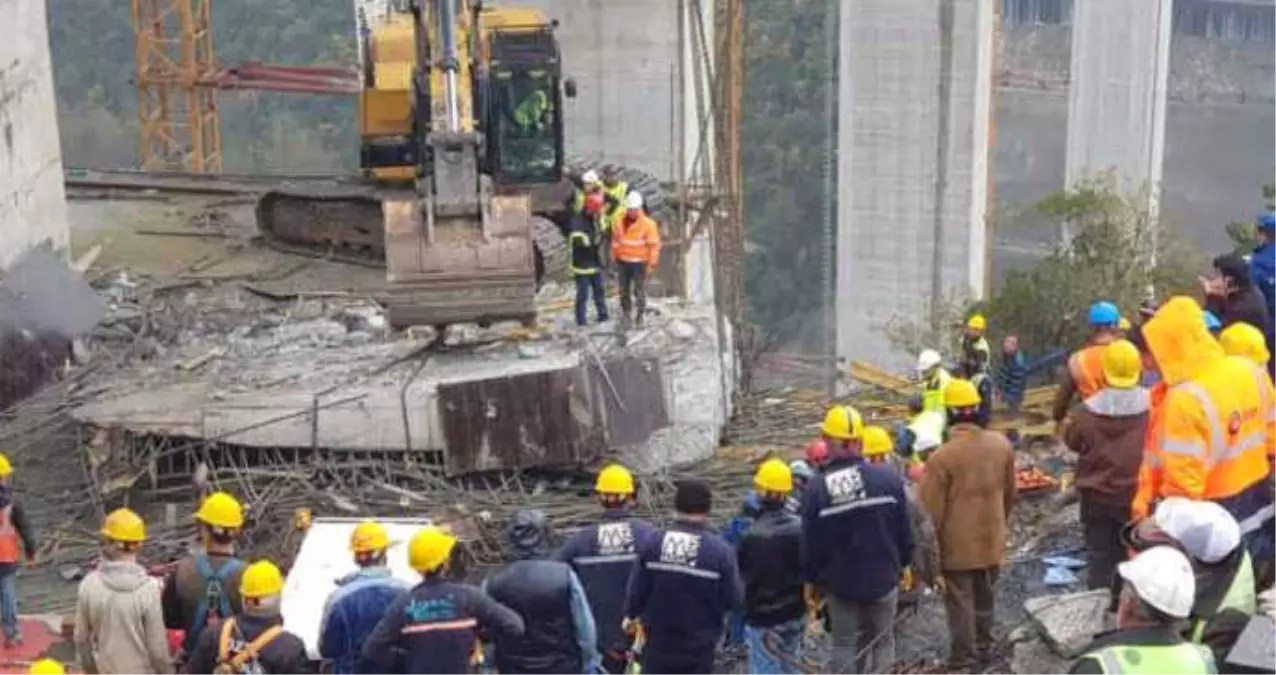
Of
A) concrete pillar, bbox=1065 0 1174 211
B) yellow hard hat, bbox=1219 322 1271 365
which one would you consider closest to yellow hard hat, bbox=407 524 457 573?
yellow hard hat, bbox=1219 322 1271 365

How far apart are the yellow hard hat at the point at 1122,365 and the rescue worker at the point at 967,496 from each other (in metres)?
0.63

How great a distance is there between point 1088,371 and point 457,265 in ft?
20.4

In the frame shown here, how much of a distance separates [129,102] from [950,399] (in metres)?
67.4

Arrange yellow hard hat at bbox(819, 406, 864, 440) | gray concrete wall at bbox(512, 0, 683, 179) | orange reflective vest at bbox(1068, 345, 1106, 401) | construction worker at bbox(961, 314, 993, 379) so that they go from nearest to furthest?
1. yellow hard hat at bbox(819, 406, 864, 440)
2. orange reflective vest at bbox(1068, 345, 1106, 401)
3. construction worker at bbox(961, 314, 993, 379)
4. gray concrete wall at bbox(512, 0, 683, 179)

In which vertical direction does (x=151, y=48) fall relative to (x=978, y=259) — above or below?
above

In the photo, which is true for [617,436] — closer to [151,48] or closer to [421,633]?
[421,633]

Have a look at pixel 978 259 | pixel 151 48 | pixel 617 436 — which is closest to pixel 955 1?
pixel 978 259

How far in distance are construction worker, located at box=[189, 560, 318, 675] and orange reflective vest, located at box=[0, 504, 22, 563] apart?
3752 millimetres

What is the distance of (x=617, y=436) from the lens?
1479 centimetres

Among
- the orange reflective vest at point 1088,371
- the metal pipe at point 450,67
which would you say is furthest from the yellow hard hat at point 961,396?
the metal pipe at point 450,67

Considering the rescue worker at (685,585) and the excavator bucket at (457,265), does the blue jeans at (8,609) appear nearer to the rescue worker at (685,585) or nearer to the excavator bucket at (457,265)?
the excavator bucket at (457,265)

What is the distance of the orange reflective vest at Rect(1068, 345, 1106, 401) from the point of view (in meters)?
9.66

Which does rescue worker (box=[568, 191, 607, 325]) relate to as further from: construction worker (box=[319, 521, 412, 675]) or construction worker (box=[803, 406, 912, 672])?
construction worker (box=[319, 521, 412, 675])

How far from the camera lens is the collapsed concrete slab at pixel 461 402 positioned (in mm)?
14578
